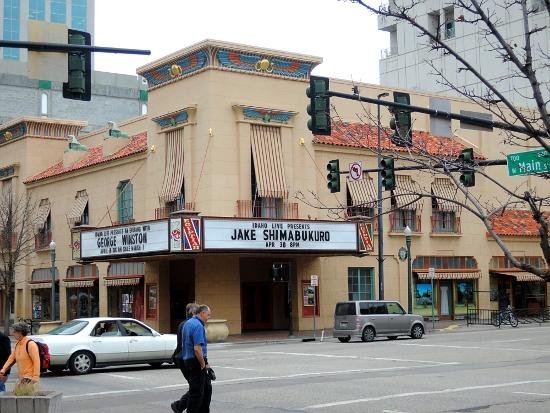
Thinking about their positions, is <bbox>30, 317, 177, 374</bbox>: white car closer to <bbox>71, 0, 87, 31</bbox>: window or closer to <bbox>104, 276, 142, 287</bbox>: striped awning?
<bbox>104, 276, 142, 287</bbox>: striped awning

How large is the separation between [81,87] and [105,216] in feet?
103

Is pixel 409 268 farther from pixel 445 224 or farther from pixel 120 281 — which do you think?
pixel 120 281

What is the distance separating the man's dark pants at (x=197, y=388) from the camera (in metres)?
13.0

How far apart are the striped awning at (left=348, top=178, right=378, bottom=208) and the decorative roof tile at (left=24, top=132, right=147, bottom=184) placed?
9.94 m

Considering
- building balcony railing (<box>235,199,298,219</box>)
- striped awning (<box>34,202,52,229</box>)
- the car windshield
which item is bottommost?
the car windshield

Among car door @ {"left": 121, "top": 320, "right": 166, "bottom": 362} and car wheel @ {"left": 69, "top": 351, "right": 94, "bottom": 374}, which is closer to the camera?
car wheel @ {"left": 69, "top": 351, "right": 94, "bottom": 374}

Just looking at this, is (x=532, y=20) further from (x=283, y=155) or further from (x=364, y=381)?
(x=364, y=381)

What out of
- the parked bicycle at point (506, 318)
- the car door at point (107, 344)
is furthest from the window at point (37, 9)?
the car door at point (107, 344)

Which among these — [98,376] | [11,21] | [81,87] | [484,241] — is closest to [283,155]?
[484,241]

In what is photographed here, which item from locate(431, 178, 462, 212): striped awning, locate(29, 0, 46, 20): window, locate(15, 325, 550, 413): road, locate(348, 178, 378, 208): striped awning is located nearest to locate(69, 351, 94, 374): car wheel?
locate(15, 325, 550, 413): road

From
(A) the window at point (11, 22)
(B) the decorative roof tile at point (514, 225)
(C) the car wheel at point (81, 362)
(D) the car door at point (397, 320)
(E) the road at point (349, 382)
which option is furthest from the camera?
(A) the window at point (11, 22)

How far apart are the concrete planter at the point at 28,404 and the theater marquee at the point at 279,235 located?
78.2ft

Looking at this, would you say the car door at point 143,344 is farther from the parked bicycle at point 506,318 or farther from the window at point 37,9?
the window at point 37,9

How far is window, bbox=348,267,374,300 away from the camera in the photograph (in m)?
43.4
